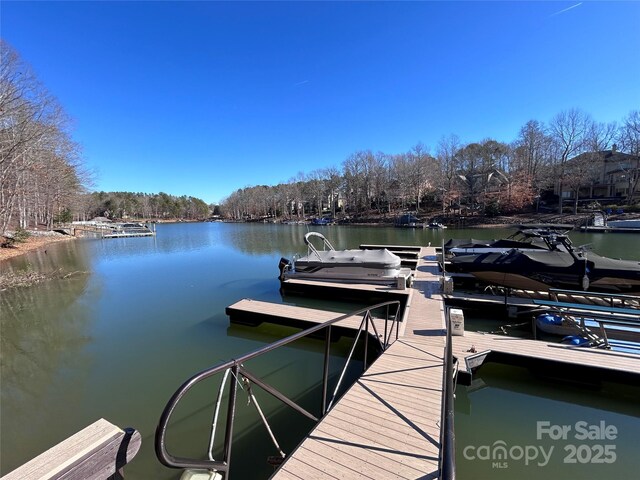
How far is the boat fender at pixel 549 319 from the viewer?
6.95m

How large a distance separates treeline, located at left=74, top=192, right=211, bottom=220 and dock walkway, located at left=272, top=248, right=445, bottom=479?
80.0m

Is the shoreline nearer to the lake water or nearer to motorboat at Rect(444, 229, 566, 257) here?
the lake water

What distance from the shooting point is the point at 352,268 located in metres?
11.3

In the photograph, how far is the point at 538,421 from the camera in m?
4.22

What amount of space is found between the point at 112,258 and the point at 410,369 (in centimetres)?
2381

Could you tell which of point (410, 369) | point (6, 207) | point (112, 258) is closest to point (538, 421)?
point (410, 369)

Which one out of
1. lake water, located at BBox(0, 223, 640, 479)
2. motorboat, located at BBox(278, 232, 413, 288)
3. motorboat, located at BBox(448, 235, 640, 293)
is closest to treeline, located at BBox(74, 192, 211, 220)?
lake water, located at BBox(0, 223, 640, 479)

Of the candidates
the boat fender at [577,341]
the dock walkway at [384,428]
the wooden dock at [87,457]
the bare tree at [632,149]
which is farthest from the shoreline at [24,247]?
the bare tree at [632,149]

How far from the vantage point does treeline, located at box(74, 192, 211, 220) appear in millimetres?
85769

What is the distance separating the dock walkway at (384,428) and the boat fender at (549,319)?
12.3ft

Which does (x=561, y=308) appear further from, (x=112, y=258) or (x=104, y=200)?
(x=104, y=200)

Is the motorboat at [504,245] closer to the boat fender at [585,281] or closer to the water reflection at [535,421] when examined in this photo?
the boat fender at [585,281]

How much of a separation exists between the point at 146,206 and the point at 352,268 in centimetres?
10250

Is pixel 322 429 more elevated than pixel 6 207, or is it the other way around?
pixel 6 207
